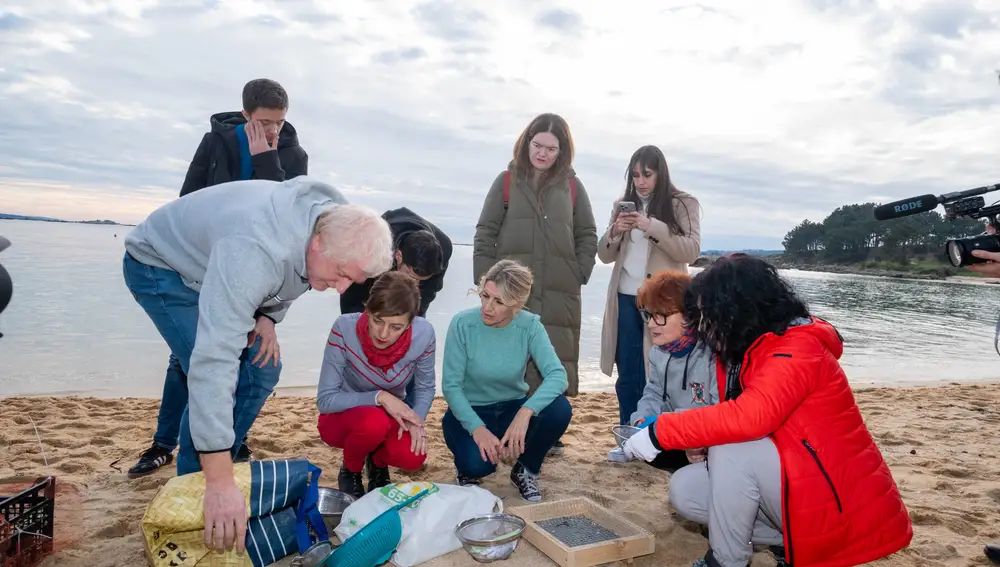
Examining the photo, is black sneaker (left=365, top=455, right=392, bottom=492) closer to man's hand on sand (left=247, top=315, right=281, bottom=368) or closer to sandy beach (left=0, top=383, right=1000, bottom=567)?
sandy beach (left=0, top=383, right=1000, bottom=567)

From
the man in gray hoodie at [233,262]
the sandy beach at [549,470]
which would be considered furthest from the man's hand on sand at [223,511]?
the sandy beach at [549,470]

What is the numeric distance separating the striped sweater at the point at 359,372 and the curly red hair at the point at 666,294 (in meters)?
0.90

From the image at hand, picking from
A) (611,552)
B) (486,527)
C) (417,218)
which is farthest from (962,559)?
(417,218)

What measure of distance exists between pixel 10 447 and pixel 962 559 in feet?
13.2

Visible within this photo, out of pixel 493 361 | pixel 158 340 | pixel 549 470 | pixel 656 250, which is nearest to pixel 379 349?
pixel 493 361

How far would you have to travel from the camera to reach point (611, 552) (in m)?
2.07

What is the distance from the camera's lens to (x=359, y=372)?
8.63 ft

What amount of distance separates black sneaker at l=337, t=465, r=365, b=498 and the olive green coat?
1113mm

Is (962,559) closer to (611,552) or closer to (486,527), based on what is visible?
(611,552)

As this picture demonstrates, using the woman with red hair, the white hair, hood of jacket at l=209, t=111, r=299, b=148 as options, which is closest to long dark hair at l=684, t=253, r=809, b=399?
the woman with red hair

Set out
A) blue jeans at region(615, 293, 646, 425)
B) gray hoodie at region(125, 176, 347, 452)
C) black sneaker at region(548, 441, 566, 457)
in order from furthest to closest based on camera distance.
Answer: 1. blue jeans at region(615, 293, 646, 425)
2. black sneaker at region(548, 441, 566, 457)
3. gray hoodie at region(125, 176, 347, 452)

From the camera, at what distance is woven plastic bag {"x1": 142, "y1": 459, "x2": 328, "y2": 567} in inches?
70.5

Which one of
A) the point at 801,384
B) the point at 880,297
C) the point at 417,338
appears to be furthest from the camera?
the point at 880,297

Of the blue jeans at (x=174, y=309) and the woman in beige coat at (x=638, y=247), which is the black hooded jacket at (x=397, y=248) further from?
the woman in beige coat at (x=638, y=247)
